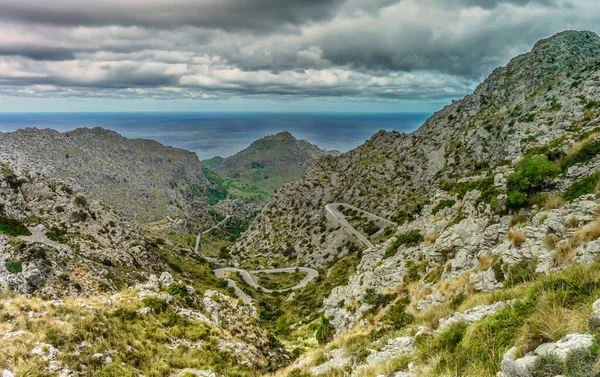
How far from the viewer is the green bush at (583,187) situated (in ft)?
51.7

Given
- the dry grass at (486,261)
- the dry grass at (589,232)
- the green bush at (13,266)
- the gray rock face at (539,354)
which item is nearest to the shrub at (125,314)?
the green bush at (13,266)

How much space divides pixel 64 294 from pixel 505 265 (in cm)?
3159

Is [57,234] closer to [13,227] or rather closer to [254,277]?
[13,227]

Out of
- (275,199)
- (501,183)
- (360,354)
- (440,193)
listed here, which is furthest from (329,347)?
(275,199)

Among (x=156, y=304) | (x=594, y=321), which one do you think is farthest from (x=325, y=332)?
(x=594, y=321)

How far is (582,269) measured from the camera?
859 centimetres

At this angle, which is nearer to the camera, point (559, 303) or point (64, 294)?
point (559, 303)

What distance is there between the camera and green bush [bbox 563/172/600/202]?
1576cm

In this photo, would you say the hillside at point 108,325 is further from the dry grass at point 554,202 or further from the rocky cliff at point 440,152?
the rocky cliff at point 440,152

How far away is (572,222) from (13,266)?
129 feet

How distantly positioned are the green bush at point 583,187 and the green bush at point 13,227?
59731mm

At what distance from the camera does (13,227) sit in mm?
44469

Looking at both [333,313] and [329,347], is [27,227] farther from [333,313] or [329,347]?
[329,347]

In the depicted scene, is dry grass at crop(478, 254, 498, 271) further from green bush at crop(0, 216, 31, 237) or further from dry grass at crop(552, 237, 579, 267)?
green bush at crop(0, 216, 31, 237)
